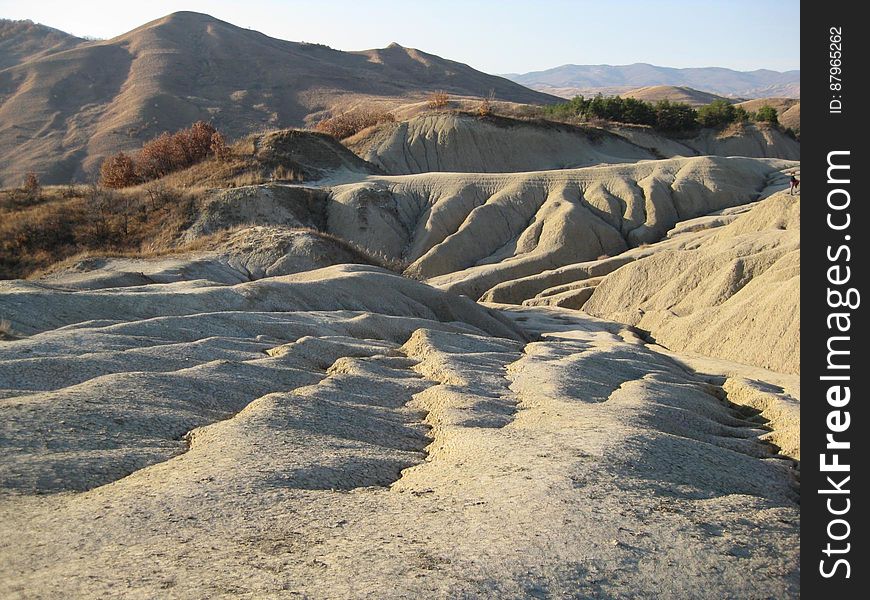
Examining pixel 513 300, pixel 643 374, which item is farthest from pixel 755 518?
pixel 513 300

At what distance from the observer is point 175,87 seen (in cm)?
10050

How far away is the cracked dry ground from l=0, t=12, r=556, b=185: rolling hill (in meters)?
70.1

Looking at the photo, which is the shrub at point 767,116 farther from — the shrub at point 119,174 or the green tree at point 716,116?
the shrub at point 119,174

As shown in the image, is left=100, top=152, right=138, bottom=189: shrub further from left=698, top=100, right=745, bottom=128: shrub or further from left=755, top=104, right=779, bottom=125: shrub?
left=755, top=104, right=779, bottom=125: shrub

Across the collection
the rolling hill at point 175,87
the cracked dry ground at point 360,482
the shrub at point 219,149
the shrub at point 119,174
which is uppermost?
the rolling hill at point 175,87

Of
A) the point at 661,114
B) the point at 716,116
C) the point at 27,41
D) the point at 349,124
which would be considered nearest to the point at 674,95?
the point at 716,116

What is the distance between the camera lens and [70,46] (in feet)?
435

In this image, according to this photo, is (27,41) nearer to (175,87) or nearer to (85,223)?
(175,87)

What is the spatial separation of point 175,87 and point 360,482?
103 m

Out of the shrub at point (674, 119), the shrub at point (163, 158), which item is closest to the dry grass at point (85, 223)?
the shrub at point (163, 158)

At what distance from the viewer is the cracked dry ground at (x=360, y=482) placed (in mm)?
4773

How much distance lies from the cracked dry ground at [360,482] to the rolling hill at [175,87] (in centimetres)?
7011

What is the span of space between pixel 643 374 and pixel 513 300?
18.3 m
